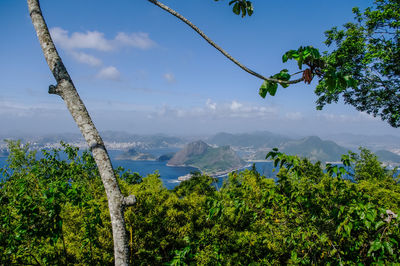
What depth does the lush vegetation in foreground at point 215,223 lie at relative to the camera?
95.6 inches

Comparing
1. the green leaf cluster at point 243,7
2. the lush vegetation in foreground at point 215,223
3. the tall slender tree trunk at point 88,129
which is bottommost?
the lush vegetation in foreground at point 215,223

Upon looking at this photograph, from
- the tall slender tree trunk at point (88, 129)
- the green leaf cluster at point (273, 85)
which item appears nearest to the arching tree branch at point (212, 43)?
the green leaf cluster at point (273, 85)

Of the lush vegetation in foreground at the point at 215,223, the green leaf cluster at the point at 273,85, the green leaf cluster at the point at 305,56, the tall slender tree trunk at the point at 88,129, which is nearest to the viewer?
the green leaf cluster at the point at 305,56

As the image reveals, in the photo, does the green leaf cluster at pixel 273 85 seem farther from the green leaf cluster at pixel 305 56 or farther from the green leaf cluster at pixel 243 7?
the green leaf cluster at pixel 243 7

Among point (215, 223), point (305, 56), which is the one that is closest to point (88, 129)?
point (305, 56)

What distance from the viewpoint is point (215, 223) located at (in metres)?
8.08

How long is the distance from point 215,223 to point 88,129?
7.44 meters

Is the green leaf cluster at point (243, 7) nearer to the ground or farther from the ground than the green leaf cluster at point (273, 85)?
farther from the ground

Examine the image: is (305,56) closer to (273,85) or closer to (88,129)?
(273,85)

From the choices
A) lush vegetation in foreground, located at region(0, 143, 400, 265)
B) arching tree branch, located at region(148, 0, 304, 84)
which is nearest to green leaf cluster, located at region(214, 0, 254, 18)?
arching tree branch, located at region(148, 0, 304, 84)

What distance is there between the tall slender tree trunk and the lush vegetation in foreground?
749 mm

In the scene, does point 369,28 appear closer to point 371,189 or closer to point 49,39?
point 371,189

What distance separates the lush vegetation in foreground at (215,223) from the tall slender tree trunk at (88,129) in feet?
2.46

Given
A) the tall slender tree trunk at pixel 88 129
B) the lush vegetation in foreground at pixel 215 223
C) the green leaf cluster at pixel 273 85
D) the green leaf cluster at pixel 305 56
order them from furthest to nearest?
the lush vegetation in foreground at pixel 215 223 < the tall slender tree trunk at pixel 88 129 < the green leaf cluster at pixel 273 85 < the green leaf cluster at pixel 305 56
